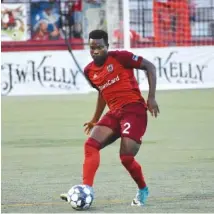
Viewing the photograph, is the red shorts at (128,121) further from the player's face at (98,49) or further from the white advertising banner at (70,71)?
the white advertising banner at (70,71)

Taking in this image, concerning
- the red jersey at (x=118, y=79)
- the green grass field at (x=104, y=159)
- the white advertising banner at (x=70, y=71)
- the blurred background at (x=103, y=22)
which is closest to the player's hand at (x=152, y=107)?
the red jersey at (x=118, y=79)

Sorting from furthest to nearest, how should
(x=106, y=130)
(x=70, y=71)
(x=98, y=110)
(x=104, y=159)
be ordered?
(x=70, y=71), (x=104, y=159), (x=98, y=110), (x=106, y=130)

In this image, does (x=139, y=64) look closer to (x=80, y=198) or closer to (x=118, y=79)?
(x=118, y=79)

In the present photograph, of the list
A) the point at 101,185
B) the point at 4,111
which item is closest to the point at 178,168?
the point at 101,185

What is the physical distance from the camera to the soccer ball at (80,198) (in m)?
8.59

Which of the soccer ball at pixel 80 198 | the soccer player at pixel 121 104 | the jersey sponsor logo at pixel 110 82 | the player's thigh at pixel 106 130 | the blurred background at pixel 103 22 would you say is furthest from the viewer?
the blurred background at pixel 103 22

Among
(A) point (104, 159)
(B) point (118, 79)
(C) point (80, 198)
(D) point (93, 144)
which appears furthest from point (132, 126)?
(A) point (104, 159)

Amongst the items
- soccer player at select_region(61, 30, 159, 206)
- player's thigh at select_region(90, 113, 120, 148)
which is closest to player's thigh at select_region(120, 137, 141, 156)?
soccer player at select_region(61, 30, 159, 206)

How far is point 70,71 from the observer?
25266 mm

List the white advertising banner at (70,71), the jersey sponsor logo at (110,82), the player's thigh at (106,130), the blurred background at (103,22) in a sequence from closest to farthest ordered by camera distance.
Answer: the player's thigh at (106,130) < the jersey sponsor logo at (110,82) < the white advertising banner at (70,71) < the blurred background at (103,22)

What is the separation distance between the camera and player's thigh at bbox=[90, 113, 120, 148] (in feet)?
29.8

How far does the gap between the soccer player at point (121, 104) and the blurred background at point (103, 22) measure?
17.4 meters

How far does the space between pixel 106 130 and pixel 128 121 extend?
244 millimetres

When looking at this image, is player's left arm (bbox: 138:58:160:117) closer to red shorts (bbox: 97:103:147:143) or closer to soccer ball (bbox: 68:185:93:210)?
red shorts (bbox: 97:103:147:143)
